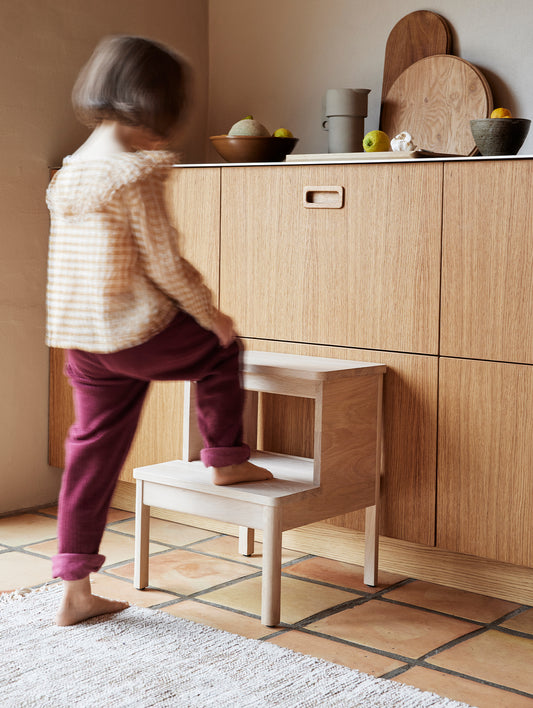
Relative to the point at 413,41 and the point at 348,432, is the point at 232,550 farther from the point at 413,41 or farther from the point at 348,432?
the point at 413,41

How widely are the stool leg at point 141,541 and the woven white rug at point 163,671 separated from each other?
22 cm

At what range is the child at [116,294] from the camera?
6.19 feet

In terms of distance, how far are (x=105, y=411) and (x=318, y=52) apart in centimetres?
168

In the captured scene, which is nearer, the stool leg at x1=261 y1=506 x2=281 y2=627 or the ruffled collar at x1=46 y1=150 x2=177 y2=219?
the ruffled collar at x1=46 y1=150 x2=177 y2=219

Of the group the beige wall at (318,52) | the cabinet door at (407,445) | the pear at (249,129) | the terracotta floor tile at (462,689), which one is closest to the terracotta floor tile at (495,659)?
the terracotta floor tile at (462,689)

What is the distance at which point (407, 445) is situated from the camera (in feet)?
7.75

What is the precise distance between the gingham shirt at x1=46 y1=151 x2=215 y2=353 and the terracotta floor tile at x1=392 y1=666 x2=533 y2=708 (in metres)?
0.84

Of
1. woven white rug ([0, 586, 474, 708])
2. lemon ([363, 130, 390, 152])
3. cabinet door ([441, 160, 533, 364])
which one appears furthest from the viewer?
lemon ([363, 130, 390, 152])

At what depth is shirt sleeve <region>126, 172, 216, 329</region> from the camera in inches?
73.6

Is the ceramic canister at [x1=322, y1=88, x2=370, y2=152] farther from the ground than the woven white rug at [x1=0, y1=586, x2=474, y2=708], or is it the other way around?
the ceramic canister at [x1=322, y1=88, x2=370, y2=152]

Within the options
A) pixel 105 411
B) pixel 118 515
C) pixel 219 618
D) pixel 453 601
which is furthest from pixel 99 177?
pixel 118 515

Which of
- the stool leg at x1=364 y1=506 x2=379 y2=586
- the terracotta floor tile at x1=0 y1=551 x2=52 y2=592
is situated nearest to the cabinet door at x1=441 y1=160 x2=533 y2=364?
the stool leg at x1=364 y1=506 x2=379 y2=586

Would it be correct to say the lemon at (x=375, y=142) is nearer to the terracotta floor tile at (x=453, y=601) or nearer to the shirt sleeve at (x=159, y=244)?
the shirt sleeve at (x=159, y=244)

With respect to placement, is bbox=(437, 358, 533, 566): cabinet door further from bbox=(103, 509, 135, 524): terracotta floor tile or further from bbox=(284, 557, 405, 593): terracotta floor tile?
bbox=(103, 509, 135, 524): terracotta floor tile
